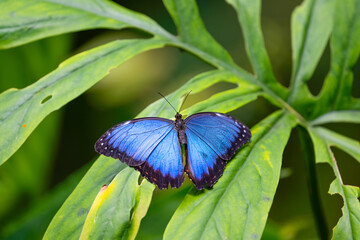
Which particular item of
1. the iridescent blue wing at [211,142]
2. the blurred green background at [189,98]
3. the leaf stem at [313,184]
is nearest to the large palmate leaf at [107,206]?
the iridescent blue wing at [211,142]

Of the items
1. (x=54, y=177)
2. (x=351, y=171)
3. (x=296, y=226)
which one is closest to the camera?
(x=296, y=226)

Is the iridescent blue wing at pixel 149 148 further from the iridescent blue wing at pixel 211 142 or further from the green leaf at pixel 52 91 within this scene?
the green leaf at pixel 52 91

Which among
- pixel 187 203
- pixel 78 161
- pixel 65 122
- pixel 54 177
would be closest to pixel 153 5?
pixel 65 122

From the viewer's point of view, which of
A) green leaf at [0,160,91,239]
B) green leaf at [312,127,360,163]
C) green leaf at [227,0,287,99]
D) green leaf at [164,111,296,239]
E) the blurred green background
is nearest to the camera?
green leaf at [164,111,296,239]

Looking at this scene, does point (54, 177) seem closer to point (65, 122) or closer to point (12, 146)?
point (65, 122)

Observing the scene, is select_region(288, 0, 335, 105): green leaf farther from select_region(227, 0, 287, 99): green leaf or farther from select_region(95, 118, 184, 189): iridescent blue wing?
select_region(95, 118, 184, 189): iridescent blue wing

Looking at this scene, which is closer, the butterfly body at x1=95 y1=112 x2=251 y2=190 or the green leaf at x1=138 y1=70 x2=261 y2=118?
the butterfly body at x1=95 y1=112 x2=251 y2=190

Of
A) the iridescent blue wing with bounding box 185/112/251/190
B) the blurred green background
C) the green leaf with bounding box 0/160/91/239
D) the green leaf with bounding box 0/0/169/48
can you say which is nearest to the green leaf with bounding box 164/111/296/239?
the iridescent blue wing with bounding box 185/112/251/190
